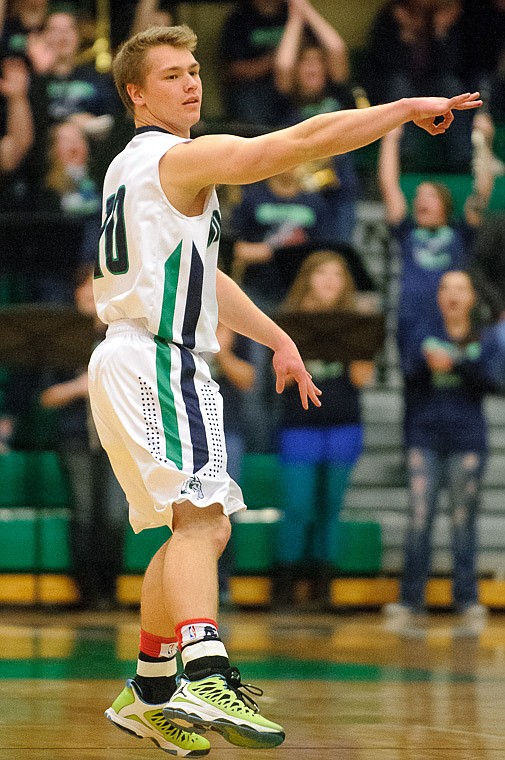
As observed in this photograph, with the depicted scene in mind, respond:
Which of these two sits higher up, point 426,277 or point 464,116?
point 464,116

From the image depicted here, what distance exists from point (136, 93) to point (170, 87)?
0.43 ft

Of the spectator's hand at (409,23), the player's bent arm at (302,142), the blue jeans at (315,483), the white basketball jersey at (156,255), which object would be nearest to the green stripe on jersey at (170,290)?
the white basketball jersey at (156,255)

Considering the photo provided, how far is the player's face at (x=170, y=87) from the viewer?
4.00 m

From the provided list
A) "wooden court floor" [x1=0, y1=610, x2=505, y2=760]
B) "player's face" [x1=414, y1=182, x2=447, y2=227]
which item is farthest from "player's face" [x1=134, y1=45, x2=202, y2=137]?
"player's face" [x1=414, y1=182, x2=447, y2=227]

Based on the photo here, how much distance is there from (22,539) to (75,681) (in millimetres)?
3238

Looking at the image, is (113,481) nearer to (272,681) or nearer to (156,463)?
(272,681)

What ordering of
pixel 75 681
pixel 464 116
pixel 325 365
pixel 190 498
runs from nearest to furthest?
1. pixel 190 498
2. pixel 75 681
3. pixel 325 365
4. pixel 464 116

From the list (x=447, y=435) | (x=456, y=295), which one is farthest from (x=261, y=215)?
(x=447, y=435)

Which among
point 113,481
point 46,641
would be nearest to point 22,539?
point 113,481

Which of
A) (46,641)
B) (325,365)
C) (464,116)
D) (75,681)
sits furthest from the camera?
(464,116)

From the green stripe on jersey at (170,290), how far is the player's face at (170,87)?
0.40m

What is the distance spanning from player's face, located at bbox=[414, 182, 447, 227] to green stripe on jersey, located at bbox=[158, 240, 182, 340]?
532cm

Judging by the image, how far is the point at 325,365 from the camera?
8.80 metres

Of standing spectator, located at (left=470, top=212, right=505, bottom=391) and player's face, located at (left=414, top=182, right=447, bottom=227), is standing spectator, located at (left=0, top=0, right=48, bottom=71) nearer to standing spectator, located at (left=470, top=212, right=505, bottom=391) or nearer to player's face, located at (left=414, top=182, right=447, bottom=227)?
player's face, located at (left=414, top=182, right=447, bottom=227)
